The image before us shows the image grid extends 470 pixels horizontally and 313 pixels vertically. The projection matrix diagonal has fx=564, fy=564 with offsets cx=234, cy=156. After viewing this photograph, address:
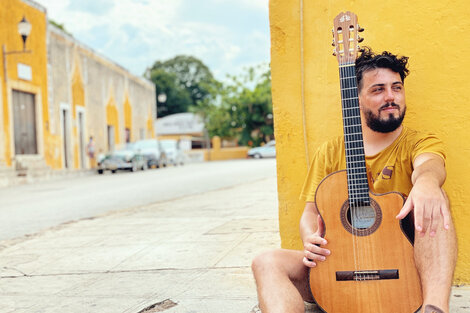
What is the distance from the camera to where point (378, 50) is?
10.7ft

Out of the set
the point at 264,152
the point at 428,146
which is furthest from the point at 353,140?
the point at 264,152

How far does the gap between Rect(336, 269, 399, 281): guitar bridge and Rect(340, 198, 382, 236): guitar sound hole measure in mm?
161

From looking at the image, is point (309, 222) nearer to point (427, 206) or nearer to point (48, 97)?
point (427, 206)

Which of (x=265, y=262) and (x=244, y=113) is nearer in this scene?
(x=265, y=262)

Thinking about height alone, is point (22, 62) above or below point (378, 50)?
above

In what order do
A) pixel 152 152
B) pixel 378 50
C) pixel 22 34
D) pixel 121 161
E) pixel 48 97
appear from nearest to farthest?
pixel 378 50
pixel 22 34
pixel 48 97
pixel 121 161
pixel 152 152

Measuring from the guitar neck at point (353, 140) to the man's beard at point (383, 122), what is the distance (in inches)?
5.8

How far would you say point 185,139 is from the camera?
47.0 m

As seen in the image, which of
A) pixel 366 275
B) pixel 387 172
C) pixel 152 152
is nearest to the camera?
pixel 366 275

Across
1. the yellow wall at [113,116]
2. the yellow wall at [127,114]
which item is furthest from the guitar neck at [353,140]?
the yellow wall at [127,114]

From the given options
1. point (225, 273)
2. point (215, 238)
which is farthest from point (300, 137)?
point (215, 238)

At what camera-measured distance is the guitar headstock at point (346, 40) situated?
8.40ft

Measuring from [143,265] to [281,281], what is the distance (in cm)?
196

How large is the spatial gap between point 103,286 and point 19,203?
802cm
